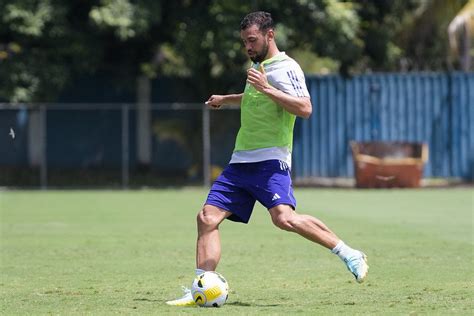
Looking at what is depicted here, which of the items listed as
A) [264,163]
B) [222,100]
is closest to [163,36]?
→ [222,100]

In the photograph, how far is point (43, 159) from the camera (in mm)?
29734

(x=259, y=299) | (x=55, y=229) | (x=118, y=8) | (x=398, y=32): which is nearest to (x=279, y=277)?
(x=259, y=299)

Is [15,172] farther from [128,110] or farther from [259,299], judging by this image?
[259,299]

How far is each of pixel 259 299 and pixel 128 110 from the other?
23.3m

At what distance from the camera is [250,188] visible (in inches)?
372

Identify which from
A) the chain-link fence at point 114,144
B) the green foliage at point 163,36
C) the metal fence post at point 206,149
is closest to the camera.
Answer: the green foliage at point 163,36

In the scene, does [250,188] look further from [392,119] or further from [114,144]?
[392,119]

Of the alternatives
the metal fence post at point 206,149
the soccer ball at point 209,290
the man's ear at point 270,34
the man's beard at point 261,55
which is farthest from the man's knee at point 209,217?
the metal fence post at point 206,149

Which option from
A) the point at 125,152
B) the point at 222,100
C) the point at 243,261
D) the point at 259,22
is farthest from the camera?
the point at 125,152

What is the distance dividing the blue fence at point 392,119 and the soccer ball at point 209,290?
22814 millimetres

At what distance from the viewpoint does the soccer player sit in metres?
9.21

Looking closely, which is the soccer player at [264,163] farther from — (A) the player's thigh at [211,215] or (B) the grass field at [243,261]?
(B) the grass field at [243,261]

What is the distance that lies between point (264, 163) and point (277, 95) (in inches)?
26.2

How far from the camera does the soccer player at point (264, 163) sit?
9.21 m
